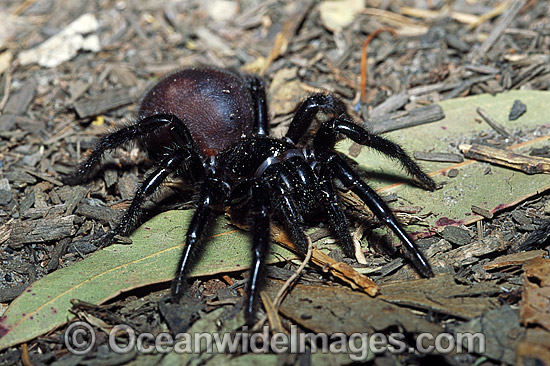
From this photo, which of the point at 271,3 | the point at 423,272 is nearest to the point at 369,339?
the point at 423,272

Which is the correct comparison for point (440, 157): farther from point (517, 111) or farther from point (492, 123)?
point (517, 111)

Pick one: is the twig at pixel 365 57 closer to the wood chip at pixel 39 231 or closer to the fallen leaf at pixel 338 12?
the fallen leaf at pixel 338 12

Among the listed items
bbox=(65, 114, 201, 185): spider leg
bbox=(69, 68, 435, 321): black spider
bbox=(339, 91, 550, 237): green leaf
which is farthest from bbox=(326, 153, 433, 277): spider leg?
bbox=(65, 114, 201, 185): spider leg

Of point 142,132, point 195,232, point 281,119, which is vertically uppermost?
point 142,132

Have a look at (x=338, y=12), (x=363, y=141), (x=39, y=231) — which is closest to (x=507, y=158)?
(x=363, y=141)

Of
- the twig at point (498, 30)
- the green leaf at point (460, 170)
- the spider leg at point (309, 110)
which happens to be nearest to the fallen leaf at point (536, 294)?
the green leaf at point (460, 170)
